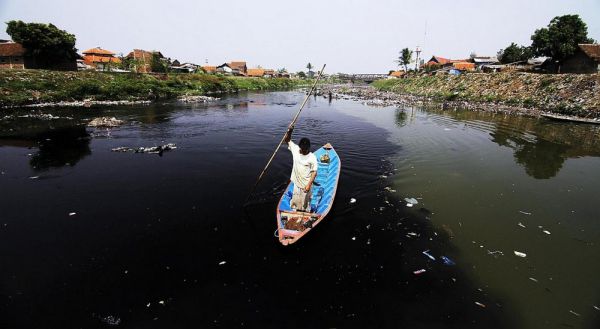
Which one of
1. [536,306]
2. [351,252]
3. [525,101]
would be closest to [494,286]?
[536,306]

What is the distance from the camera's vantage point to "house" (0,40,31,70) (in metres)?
41.2

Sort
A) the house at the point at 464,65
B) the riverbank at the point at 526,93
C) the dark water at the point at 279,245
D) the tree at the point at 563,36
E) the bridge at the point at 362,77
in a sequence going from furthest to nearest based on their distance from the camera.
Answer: the bridge at the point at 362,77 < the house at the point at 464,65 < the tree at the point at 563,36 < the riverbank at the point at 526,93 < the dark water at the point at 279,245

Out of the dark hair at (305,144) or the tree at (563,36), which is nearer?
the dark hair at (305,144)

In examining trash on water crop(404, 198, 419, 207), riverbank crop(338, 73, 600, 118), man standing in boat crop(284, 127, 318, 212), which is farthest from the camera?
riverbank crop(338, 73, 600, 118)

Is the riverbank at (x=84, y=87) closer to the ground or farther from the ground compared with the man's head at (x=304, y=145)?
farther from the ground

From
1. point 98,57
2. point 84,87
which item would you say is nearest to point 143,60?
point 98,57

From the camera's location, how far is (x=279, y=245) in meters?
7.33

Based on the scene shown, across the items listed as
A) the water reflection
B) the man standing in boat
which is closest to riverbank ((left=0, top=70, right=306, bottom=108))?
the man standing in boat

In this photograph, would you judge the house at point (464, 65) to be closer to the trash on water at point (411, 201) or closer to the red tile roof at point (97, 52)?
the trash on water at point (411, 201)

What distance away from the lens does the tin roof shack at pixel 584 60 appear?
36969 millimetres

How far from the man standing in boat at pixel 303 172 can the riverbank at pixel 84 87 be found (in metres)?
34.9

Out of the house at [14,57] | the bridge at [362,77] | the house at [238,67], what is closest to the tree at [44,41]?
the house at [14,57]

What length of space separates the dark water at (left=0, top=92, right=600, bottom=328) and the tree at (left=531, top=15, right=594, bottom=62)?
38055mm

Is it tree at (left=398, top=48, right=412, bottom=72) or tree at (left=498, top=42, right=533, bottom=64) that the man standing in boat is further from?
tree at (left=398, top=48, right=412, bottom=72)
